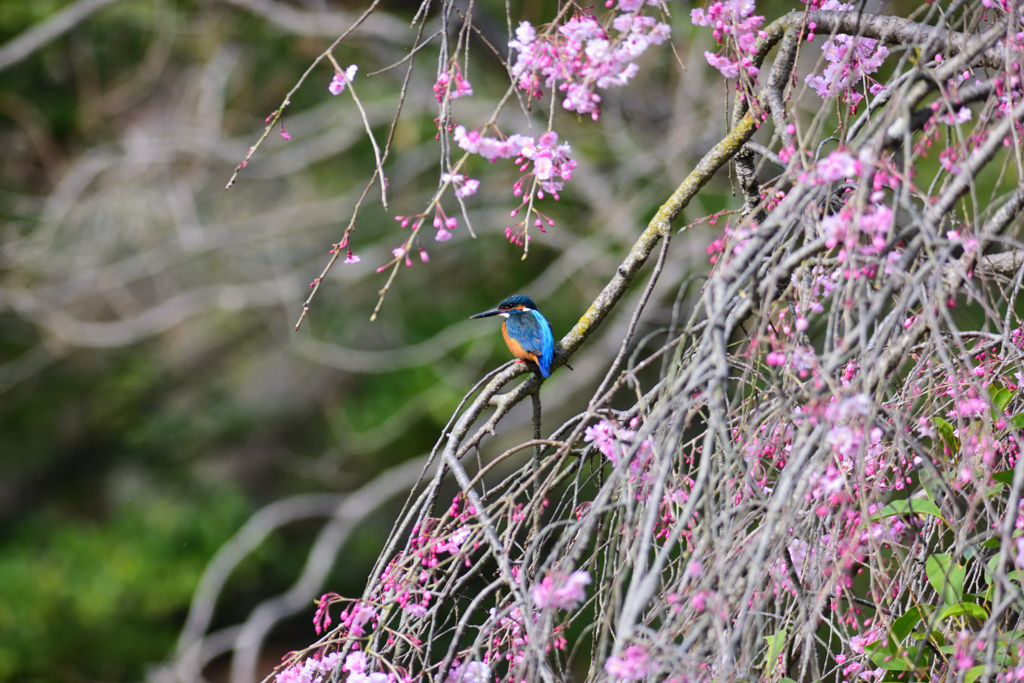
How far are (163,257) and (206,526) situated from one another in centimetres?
214

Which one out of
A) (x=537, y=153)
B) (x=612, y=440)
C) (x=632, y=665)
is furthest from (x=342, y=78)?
(x=632, y=665)

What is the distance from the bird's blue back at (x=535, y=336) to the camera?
7.23 feet

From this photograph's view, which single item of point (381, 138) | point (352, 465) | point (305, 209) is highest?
point (381, 138)

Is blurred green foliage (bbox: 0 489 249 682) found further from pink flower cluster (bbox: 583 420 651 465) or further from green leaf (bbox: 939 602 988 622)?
green leaf (bbox: 939 602 988 622)

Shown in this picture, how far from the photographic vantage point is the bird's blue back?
7.23 feet

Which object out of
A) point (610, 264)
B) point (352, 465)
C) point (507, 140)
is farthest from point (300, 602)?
point (507, 140)

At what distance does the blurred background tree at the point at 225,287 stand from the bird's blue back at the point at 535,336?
2818mm

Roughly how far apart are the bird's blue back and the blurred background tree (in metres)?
2.82

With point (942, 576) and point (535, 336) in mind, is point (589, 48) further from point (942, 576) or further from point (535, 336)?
point (942, 576)

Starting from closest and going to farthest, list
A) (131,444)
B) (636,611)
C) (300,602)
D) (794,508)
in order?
(636,611) → (794,508) → (300,602) → (131,444)

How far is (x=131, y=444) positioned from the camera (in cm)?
732

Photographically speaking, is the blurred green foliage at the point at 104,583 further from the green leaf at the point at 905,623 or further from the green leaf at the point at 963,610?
the green leaf at the point at 963,610

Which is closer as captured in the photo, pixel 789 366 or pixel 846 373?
pixel 789 366

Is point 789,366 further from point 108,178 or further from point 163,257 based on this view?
point 108,178
